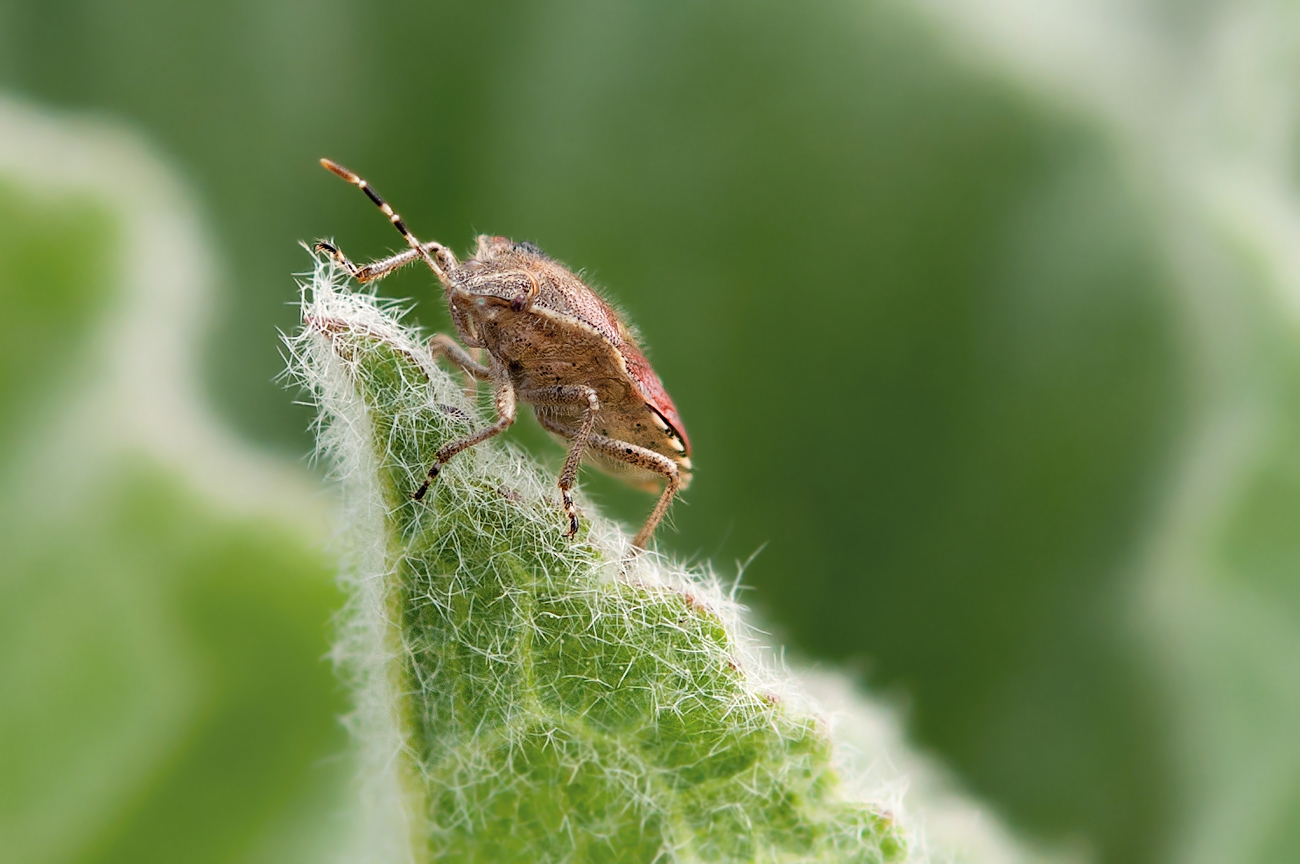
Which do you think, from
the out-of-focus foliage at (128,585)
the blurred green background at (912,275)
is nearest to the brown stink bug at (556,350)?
the out-of-focus foliage at (128,585)

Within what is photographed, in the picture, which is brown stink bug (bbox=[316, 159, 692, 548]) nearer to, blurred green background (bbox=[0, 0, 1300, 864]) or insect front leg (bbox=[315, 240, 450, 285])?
insect front leg (bbox=[315, 240, 450, 285])

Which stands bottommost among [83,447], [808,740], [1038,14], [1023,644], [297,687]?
[297,687]

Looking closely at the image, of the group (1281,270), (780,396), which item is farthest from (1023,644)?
(1281,270)

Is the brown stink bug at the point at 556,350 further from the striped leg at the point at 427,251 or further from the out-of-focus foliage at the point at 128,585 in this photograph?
the out-of-focus foliage at the point at 128,585

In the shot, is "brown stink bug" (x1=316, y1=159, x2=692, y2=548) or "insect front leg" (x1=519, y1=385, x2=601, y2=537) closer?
"insect front leg" (x1=519, y1=385, x2=601, y2=537)

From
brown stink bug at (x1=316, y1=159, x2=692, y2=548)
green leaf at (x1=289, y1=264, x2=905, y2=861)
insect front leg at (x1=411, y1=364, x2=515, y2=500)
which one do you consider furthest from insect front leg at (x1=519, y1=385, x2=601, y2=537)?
green leaf at (x1=289, y1=264, x2=905, y2=861)

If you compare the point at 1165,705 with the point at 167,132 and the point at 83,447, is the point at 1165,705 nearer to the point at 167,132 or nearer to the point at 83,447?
the point at 83,447

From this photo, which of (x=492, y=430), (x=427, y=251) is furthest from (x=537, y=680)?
(x=427, y=251)
